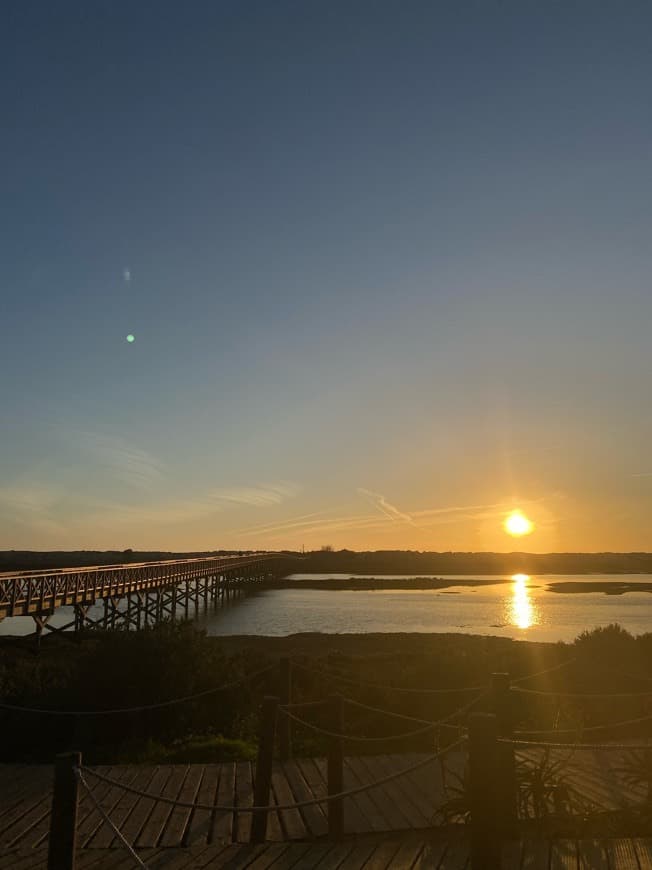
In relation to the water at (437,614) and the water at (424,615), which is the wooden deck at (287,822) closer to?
the water at (424,615)

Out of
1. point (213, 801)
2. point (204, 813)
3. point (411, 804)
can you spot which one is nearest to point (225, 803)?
point (213, 801)

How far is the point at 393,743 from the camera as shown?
477 inches

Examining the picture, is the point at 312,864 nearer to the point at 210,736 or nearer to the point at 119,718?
the point at 210,736

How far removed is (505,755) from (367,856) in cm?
145

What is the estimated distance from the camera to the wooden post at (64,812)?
15.3 ft

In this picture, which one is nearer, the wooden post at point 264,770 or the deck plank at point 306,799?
the wooden post at point 264,770

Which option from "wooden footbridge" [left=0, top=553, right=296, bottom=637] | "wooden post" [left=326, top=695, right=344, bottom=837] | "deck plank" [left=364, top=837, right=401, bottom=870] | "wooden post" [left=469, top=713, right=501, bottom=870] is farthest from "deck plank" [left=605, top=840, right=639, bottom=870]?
"wooden footbridge" [left=0, top=553, right=296, bottom=637]

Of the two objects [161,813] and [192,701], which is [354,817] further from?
[192,701]

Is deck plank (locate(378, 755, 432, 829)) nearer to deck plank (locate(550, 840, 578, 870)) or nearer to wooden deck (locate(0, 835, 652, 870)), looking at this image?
wooden deck (locate(0, 835, 652, 870))

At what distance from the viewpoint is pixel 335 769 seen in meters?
7.03

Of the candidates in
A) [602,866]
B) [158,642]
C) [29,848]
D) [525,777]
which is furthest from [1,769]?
[602,866]

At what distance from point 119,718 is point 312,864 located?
7.66m

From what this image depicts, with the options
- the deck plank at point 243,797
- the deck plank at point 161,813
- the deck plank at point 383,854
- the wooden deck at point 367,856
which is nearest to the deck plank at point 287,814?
the deck plank at point 243,797

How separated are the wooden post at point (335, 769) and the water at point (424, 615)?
35.1 m
